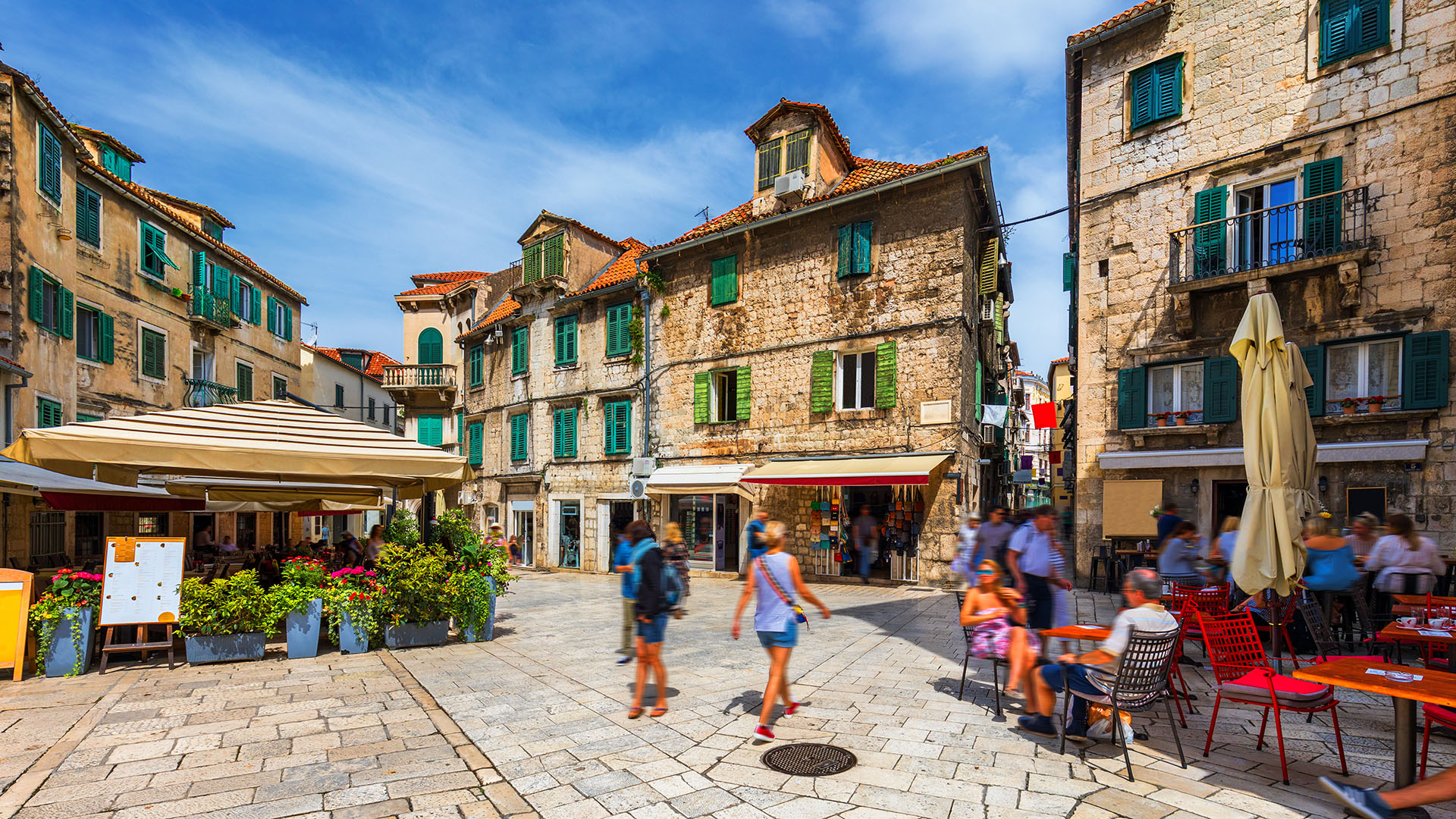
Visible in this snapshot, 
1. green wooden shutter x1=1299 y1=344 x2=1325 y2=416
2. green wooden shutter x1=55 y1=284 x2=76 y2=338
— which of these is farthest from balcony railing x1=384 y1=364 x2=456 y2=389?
green wooden shutter x1=1299 y1=344 x2=1325 y2=416

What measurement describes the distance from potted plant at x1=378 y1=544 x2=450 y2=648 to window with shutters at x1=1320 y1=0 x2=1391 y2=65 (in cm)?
1649

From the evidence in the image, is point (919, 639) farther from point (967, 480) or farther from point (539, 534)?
point (539, 534)

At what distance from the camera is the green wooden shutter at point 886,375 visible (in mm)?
16391

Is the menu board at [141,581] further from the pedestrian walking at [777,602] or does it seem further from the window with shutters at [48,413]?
the window with shutters at [48,413]

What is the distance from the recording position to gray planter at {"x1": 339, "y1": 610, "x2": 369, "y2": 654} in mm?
8547

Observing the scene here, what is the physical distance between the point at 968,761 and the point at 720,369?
15.2 m

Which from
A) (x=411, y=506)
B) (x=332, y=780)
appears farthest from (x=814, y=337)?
(x=411, y=506)

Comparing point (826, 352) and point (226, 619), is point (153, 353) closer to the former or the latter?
point (226, 619)

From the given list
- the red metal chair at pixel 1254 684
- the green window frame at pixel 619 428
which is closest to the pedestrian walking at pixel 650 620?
the red metal chair at pixel 1254 684

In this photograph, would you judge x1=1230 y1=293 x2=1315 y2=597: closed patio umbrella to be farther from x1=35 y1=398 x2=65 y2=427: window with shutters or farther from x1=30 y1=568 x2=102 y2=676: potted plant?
x1=35 y1=398 x2=65 y2=427: window with shutters

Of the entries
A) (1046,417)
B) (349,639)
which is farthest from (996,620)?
(1046,417)

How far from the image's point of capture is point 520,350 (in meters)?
25.0

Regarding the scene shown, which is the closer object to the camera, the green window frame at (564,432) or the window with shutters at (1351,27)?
the window with shutters at (1351,27)

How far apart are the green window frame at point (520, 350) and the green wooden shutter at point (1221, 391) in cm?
1940
